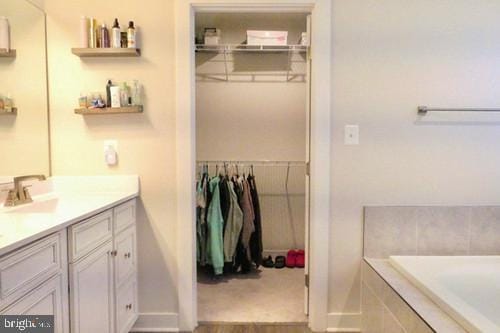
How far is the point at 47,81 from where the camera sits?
6.53ft

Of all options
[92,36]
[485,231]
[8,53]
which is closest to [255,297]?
[485,231]

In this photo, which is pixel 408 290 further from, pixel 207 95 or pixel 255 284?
pixel 207 95

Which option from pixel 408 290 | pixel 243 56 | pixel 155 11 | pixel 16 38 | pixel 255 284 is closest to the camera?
pixel 408 290

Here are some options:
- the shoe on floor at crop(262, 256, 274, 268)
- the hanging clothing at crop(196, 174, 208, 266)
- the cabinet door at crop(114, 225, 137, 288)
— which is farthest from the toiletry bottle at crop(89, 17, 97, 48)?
the shoe on floor at crop(262, 256, 274, 268)

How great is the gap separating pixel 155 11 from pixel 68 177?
1.12m

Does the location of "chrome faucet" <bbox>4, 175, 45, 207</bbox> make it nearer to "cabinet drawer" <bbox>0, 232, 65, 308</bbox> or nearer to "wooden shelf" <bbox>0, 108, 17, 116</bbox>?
"wooden shelf" <bbox>0, 108, 17, 116</bbox>

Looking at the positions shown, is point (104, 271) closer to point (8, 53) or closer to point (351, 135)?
point (8, 53)

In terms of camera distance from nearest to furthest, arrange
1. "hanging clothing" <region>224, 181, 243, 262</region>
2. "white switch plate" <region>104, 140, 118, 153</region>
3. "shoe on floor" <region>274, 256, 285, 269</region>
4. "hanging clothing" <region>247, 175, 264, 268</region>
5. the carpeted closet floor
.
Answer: "white switch plate" <region>104, 140, 118, 153</region>, the carpeted closet floor, "hanging clothing" <region>224, 181, 243, 262</region>, "hanging clothing" <region>247, 175, 264, 268</region>, "shoe on floor" <region>274, 256, 285, 269</region>

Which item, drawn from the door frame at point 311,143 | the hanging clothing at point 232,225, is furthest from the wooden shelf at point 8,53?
the hanging clothing at point 232,225

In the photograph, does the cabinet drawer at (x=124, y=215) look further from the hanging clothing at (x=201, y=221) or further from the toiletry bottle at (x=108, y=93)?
the hanging clothing at (x=201, y=221)

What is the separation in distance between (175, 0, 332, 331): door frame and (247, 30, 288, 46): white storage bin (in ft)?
2.37

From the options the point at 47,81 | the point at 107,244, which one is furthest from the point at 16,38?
the point at 107,244

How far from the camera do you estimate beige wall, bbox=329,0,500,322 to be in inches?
77.8

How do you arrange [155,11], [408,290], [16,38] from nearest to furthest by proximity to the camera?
[408,290] → [16,38] → [155,11]
